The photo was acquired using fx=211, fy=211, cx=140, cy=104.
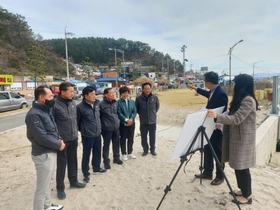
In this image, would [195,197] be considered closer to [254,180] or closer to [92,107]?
[254,180]

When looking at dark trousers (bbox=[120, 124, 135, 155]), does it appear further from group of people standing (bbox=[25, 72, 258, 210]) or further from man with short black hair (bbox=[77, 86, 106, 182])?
man with short black hair (bbox=[77, 86, 106, 182])

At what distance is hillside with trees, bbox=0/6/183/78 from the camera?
73.4ft

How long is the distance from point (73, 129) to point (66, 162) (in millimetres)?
511

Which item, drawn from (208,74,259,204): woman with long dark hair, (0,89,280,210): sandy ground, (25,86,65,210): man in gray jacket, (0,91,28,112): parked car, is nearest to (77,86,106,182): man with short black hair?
(0,89,280,210): sandy ground

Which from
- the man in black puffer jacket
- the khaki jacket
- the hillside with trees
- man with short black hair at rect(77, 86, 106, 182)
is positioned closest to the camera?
the khaki jacket

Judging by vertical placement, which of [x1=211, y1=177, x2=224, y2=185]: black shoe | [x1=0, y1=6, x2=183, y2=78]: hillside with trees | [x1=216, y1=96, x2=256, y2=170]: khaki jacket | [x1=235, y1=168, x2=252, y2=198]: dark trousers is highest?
[x1=0, y1=6, x2=183, y2=78]: hillside with trees

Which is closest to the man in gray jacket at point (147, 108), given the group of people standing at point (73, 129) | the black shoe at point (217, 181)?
the group of people standing at point (73, 129)

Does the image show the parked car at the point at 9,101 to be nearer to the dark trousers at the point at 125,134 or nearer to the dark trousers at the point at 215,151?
the dark trousers at the point at 125,134

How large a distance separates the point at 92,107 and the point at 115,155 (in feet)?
4.48

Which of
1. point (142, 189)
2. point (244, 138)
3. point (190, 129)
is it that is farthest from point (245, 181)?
point (142, 189)

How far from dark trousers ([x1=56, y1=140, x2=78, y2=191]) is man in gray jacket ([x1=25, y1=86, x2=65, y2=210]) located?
1.54 ft

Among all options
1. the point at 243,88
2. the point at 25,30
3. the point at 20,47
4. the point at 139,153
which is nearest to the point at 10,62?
the point at 20,47

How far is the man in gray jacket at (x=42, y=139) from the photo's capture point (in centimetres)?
242

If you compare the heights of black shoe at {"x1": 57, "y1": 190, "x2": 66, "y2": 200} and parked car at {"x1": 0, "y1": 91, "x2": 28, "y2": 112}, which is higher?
parked car at {"x1": 0, "y1": 91, "x2": 28, "y2": 112}
